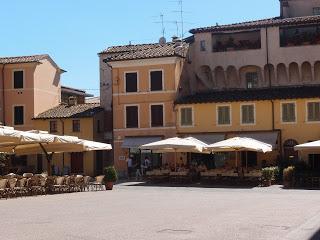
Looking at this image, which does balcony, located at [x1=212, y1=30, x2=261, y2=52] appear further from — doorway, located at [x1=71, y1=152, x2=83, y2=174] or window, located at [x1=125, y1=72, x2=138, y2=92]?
doorway, located at [x1=71, y1=152, x2=83, y2=174]

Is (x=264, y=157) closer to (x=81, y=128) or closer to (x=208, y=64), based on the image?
Answer: (x=208, y=64)

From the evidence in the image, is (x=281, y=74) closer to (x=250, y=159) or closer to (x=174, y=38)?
(x=250, y=159)

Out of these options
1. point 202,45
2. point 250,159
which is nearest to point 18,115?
point 202,45

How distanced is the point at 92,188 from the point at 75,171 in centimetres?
1627

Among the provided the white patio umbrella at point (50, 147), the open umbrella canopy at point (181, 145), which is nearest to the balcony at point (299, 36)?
the open umbrella canopy at point (181, 145)

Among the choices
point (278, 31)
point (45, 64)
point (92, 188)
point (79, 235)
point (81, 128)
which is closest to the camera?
point (79, 235)

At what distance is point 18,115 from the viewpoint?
51031mm

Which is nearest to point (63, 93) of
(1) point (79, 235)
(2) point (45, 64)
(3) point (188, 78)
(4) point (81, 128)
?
(2) point (45, 64)

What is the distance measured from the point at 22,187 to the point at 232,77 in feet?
83.5

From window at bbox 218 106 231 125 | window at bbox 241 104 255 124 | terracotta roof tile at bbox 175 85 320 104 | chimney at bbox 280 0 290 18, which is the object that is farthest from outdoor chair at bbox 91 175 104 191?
chimney at bbox 280 0 290 18

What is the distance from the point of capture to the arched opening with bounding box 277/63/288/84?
46.6m

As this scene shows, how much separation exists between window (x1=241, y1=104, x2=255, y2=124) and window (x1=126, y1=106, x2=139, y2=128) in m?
7.76

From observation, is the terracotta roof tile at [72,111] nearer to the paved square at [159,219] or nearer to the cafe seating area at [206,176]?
the cafe seating area at [206,176]

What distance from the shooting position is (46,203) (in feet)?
73.1
